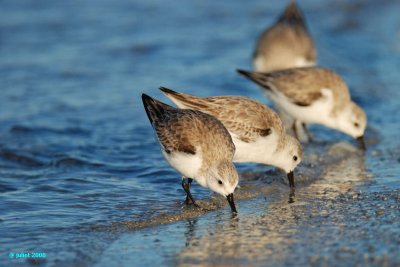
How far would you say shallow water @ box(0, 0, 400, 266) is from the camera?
246 inches

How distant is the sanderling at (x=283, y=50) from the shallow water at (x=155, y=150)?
59 cm

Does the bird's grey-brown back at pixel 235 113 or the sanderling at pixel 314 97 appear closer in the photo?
the bird's grey-brown back at pixel 235 113

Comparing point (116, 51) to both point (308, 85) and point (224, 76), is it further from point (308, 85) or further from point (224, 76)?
point (308, 85)

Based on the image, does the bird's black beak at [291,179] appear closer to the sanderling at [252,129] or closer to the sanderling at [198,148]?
the sanderling at [252,129]

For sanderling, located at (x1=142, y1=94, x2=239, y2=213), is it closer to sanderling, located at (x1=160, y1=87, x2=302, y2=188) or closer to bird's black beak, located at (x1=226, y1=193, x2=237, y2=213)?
bird's black beak, located at (x1=226, y1=193, x2=237, y2=213)

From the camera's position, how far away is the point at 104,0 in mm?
19359

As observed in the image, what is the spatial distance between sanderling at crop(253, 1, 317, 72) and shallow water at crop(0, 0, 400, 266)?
587 mm

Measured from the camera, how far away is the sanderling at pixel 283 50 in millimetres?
13031

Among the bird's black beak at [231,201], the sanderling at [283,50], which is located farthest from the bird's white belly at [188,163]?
the sanderling at [283,50]

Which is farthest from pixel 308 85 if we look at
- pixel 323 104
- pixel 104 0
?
pixel 104 0

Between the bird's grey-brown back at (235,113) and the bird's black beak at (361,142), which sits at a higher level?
the bird's grey-brown back at (235,113)

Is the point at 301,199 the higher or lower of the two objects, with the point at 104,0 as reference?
lower

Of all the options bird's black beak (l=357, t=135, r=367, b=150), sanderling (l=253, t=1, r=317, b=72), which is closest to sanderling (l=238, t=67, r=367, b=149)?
bird's black beak (l=357, t=135, r=367, b=150)

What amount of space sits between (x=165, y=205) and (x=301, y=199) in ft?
4.57
